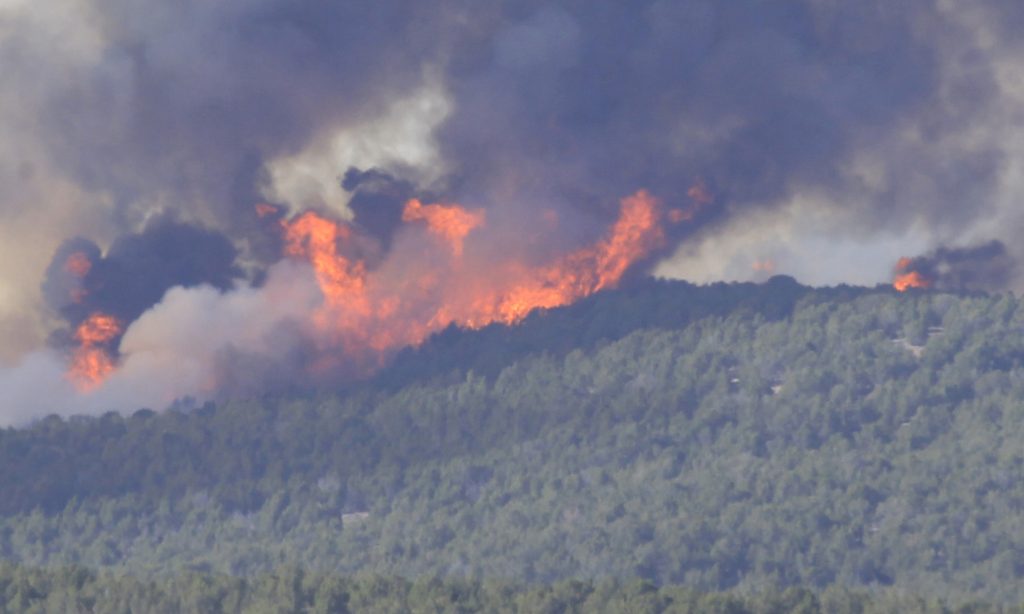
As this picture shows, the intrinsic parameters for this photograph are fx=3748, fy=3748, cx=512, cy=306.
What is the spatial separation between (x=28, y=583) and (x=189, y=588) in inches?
361

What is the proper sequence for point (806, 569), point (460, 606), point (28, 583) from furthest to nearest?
point (806, 569), point (28, 583), point (460, 606)

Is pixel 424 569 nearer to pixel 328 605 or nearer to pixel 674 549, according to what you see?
pixel 674 549

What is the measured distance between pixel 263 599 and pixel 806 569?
35.2 meters

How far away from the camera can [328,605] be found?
168000mm

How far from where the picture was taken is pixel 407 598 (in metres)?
169

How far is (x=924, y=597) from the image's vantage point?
17750 centimetres

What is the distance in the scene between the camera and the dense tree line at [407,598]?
165125 mm

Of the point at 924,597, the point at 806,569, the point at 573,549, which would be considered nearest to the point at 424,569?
the point at 573,549

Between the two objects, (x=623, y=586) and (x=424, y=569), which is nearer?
(x=623, y=586)

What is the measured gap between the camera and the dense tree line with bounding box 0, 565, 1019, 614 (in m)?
165

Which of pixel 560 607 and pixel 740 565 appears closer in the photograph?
pixel 560 607

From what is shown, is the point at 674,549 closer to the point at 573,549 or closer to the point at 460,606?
the point at 573,549

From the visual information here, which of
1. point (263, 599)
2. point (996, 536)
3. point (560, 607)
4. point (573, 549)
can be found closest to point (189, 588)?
point (263, 599)

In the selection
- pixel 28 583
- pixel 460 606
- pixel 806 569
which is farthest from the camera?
pixel 806 569
